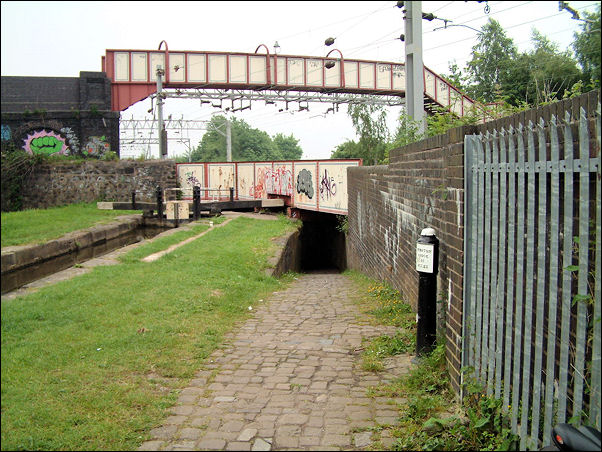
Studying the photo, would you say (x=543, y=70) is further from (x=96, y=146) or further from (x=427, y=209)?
(x=96, y=146)

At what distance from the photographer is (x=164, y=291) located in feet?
24.9

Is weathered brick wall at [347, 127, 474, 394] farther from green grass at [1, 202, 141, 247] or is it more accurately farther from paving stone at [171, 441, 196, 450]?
green grass at [1, 202, 141, 247]

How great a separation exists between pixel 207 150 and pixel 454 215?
3087 inches

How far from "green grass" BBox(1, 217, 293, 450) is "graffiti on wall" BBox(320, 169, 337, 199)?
10811 millimetres

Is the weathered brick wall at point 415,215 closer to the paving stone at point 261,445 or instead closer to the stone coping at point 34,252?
the paving stone at point 261,445

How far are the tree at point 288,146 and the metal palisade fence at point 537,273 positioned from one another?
9291 cm

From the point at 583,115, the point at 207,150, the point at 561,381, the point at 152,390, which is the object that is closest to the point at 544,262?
the point at 561,381

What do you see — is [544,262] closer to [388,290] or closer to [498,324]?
[498,324]

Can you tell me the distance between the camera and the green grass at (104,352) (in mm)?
3330

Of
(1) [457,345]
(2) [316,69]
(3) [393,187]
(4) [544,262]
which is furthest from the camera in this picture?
(2) [316,69]

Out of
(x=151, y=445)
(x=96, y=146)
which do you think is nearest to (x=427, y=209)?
(x=151, y=445)

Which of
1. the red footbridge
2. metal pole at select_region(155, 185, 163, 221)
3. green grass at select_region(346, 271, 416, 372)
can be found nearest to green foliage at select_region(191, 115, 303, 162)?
the red footbridge

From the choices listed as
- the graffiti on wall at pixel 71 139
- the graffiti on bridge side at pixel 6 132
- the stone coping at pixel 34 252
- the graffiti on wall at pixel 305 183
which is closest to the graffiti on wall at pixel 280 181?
the graffiti on wall at pixel 305 183

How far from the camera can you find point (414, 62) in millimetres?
10672
